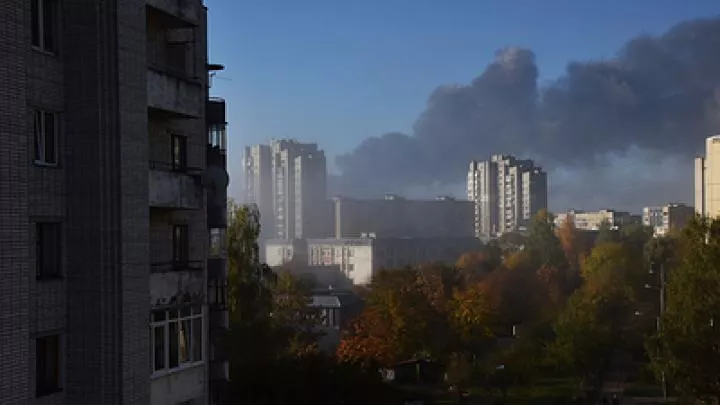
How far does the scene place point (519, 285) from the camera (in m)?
46.4

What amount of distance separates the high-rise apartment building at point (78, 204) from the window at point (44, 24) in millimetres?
12

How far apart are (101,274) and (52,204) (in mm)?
809

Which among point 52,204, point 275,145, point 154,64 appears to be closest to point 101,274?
point 52,204

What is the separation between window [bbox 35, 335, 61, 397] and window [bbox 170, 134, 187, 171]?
3401 mm

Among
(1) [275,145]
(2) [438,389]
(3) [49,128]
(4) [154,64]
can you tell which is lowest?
(2) [438,389]

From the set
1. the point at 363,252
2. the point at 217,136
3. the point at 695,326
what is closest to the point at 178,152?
the point at 217,136

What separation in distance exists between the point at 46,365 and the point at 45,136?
216cm

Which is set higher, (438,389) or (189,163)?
(189,163)

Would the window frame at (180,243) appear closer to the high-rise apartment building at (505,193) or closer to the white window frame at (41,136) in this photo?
the white window frame at (41,136)

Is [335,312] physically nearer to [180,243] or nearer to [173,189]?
[180,243]

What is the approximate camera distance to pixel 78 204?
325 inches

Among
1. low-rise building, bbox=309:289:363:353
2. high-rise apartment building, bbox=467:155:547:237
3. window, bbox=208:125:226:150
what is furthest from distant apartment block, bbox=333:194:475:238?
window, bbox=208:125:226:150

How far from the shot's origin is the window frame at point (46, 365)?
7918mm

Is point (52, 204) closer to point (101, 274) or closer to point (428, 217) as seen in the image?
point (101, 274)
